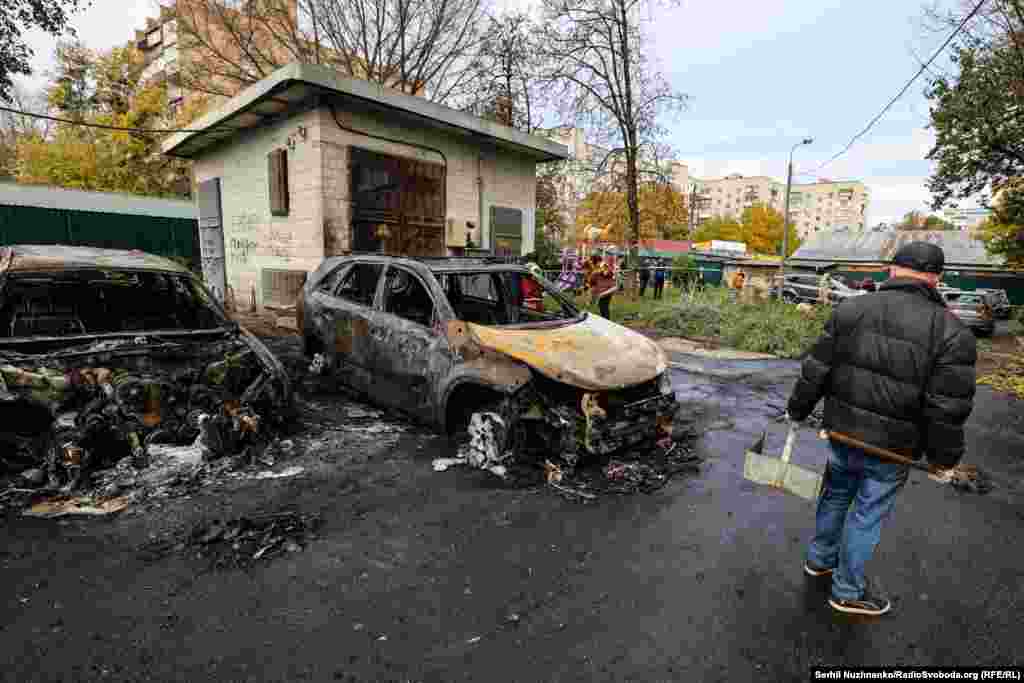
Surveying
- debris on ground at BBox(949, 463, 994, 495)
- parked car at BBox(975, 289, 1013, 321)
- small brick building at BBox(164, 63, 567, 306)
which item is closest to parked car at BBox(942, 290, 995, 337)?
parked car at BBox(975, 289, 1013, 321)

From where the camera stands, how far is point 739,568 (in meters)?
2.90

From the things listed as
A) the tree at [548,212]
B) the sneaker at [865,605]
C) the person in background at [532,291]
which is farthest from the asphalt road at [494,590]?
the tree at [548,212]

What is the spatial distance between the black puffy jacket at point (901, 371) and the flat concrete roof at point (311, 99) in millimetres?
7990

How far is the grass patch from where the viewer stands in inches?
392

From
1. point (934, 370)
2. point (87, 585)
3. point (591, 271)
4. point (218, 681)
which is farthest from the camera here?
point (591, 271)

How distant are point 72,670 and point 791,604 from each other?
3255 mm

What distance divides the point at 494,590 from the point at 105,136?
32.2 metres

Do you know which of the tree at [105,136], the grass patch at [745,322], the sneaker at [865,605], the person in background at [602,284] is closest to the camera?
the sneaker at [865,605]

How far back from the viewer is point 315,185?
8.62 meters

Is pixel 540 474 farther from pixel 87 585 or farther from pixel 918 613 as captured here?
pixel 87 585

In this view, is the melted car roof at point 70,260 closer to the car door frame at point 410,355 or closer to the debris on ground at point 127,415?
the debris on ground at point 127,415

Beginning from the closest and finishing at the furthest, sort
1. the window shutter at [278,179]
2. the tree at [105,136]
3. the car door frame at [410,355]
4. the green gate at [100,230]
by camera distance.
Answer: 1. the car door frame at [410,355]
2. the window shutter at [278,179]
3. the green gate at [100,230]
4. the tree at [105,136]

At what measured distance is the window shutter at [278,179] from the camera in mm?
9241

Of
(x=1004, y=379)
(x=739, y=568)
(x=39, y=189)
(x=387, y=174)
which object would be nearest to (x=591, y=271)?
(x=387, y=174)
